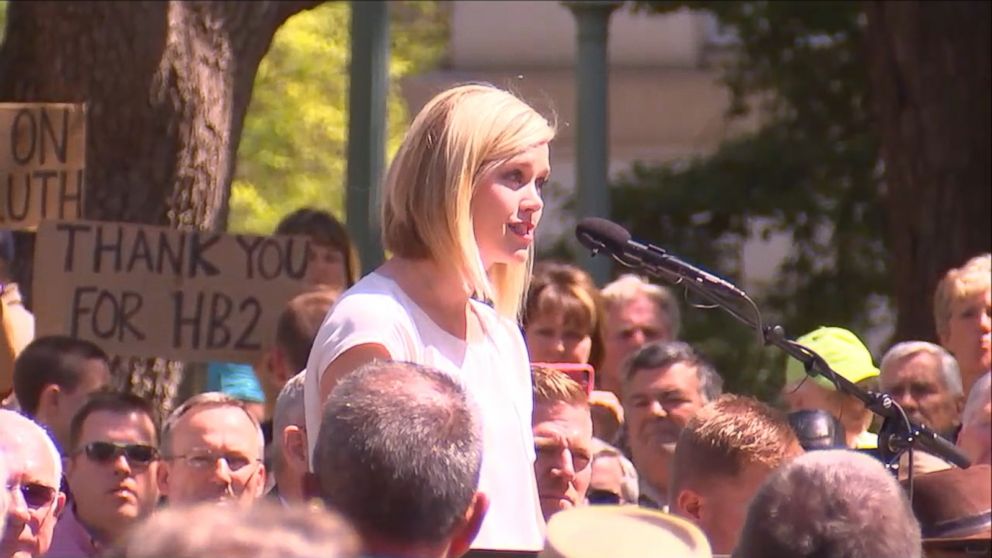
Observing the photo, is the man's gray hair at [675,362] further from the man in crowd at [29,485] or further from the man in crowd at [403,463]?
the man in crowd at [403,463]

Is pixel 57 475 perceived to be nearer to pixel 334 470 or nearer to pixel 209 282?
pixel 334 470

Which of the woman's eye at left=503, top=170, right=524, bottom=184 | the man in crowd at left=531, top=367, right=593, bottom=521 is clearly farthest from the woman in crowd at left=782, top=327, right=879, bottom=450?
the woman's eye at left=503, top=170, right=524, bottom=184

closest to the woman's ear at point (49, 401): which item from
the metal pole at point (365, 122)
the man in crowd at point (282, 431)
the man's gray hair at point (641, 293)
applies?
the man in crowd at point (282, 431)

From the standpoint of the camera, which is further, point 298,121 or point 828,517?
point 298,121

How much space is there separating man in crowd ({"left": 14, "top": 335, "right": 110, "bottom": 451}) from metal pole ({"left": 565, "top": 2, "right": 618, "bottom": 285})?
10.3 ft

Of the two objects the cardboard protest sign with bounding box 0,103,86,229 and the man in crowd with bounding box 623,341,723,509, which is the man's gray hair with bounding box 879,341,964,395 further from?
the cardboard protest sign with bounding box 0,103,86,229

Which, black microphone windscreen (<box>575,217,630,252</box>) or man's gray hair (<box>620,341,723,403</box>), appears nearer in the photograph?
black microphone windscreen (<box>575,217,630,252</box>)

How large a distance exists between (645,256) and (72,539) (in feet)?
5.95

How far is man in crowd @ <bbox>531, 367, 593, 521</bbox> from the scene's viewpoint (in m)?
4.93

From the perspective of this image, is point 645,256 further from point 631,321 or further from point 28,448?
point 631,321

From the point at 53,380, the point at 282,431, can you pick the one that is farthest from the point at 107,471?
the point at 282,431

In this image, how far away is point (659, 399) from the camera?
5.97m

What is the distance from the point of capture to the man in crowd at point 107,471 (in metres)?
5.23

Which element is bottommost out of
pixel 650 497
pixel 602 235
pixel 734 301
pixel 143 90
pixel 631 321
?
pixel 650 497
